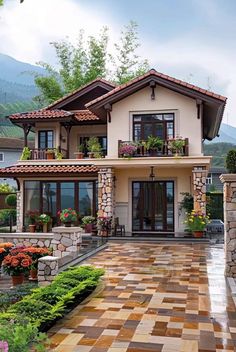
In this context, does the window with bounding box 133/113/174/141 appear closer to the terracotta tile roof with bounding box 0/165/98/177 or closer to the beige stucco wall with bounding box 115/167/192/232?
the beige stucco wall with bounding box 115/167/192/232

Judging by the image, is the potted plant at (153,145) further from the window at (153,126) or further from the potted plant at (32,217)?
the potted plant at (32,217)

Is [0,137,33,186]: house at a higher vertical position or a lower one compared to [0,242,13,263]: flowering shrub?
higher

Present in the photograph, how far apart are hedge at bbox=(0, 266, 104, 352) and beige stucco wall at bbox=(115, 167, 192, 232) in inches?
343

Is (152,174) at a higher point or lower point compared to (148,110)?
lower

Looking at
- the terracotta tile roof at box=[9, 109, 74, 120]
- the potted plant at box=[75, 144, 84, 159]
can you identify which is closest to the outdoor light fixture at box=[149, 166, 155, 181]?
the potted plant at box=[75, 144, 84, 159]

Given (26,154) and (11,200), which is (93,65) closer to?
(11,200)

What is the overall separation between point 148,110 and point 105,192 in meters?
3.76

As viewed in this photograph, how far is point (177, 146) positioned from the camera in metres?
14.6

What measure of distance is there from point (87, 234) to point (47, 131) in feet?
18.2

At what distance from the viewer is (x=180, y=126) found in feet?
49.6

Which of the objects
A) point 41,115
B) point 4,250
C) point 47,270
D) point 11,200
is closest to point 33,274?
point 4,250

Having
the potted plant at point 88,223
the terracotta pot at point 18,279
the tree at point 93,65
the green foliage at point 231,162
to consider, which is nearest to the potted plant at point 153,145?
the potted plant at point 88,223

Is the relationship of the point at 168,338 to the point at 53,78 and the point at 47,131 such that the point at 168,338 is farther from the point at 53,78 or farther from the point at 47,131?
Result: the point at 53,78

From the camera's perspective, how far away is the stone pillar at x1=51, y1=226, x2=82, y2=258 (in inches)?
416
